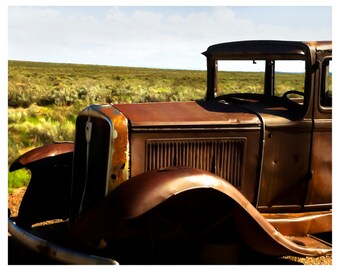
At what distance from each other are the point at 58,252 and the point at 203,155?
5.05 feet

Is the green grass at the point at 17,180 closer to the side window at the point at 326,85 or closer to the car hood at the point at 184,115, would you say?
the car hood at the point at 184,115

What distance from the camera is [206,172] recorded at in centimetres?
372

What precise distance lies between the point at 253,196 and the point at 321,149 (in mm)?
837

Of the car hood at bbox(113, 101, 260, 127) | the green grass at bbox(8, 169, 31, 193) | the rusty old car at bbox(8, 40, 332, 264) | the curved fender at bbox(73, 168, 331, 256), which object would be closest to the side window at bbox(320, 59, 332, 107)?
the rusty old car at bbox(8, 40, 332, 264)

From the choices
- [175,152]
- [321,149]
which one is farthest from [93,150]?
[321,149]

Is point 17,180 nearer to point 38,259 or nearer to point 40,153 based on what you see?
point 40,153

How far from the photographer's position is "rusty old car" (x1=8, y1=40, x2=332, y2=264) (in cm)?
390

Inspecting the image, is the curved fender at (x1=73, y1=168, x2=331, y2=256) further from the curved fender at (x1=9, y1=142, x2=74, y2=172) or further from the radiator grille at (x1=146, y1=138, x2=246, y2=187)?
the curved fender at (x1=9, y1=142, x2=74, y2=172)

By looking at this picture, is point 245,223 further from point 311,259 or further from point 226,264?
point 311,259

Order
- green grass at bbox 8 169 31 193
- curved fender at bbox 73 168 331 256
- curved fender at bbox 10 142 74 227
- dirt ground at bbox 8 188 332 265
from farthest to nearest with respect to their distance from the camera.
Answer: green grass at bbox 8 169 31 193, curved fender at bbox 10 142 74 227, dirt ground at bbox 8 188 332 265, curved fender at bbox 73 168 331 256

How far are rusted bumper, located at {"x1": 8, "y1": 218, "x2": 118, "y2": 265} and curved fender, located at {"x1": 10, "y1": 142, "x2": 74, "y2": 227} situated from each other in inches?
31.9

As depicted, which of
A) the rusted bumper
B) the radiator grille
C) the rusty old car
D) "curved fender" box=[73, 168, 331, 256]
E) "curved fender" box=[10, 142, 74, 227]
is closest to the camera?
"curved fender" box=[73, 168, 331, 256]

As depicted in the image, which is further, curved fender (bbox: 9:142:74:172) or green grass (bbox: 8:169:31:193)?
green grass (bbox: 8:169:31:193)

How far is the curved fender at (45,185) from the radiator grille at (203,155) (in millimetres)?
1367
